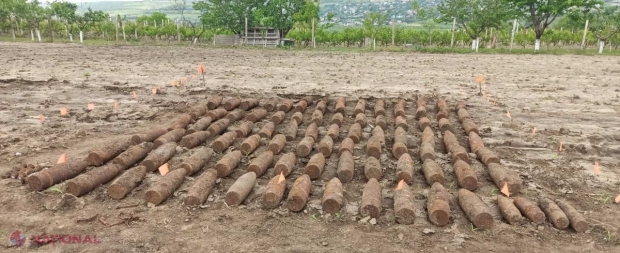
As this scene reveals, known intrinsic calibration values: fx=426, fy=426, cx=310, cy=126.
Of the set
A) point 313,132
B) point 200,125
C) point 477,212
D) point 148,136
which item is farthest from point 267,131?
point 477,212

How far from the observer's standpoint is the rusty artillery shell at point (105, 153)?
4.62 meters

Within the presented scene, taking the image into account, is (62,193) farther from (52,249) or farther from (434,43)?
(434,43)

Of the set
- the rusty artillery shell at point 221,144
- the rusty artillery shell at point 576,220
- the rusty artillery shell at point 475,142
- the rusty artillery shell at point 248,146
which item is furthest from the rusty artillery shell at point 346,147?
the rusty artillery shell at point 576,220

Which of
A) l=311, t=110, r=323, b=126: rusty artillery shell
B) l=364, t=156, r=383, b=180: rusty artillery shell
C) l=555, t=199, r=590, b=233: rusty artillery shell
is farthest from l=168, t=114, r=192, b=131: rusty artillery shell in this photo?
l=555, t=199, r=590, b=233: rusty artillery shell

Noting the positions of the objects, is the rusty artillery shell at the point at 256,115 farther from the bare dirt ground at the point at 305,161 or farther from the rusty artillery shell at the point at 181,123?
the rusty artillery shell at the point at 181,123

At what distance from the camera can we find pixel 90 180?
13.0ft

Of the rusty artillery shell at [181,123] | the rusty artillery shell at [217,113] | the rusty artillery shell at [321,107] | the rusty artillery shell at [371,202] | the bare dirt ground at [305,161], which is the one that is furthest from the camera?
the rusty artillery shell at [321,107]

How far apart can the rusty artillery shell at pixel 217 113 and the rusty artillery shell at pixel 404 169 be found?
3.16 meters

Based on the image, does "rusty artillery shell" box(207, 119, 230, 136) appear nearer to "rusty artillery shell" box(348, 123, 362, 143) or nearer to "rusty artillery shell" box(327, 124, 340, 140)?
"rusty artillery shell" box(327, 124, 340, 140)

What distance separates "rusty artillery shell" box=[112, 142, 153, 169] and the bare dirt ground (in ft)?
1.25

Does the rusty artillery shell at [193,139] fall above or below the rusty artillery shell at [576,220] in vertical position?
above

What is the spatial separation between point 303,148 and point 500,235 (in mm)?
2399

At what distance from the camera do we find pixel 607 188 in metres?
4.29

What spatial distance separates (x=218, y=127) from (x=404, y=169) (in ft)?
9.24
